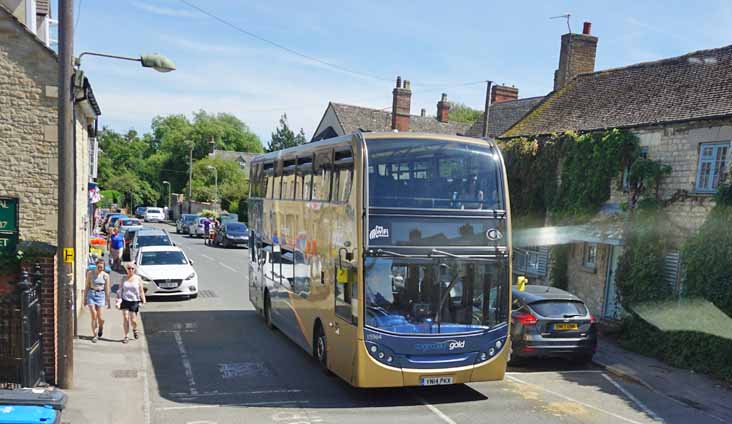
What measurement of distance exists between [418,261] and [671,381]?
6.15m

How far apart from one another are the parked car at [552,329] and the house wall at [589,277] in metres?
5.00

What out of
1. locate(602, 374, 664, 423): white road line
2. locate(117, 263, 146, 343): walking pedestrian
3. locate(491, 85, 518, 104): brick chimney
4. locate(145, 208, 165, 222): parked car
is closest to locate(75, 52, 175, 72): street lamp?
locate(117, 263, 146, 343): walking pedestrian

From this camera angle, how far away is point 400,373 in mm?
8867

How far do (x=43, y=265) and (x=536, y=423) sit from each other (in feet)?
25.2

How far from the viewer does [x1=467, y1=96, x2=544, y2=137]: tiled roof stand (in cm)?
2869

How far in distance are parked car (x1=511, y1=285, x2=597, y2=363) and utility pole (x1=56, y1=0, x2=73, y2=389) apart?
26.3ft

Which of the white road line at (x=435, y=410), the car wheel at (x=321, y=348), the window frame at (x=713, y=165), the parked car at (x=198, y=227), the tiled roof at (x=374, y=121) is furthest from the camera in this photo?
the parked car at (x=198, y=227)

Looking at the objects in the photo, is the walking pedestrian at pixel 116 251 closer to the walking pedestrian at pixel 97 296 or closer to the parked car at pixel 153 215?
the walking pedestrian at pixel 97 296

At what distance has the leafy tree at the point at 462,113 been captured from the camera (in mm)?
76294

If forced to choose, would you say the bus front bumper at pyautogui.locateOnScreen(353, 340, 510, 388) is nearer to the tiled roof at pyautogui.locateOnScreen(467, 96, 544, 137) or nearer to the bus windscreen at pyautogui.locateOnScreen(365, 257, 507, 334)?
the bus windscreen at pyautogui.locateOnScreen(365, 257, 507, 334)

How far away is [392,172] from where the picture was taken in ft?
29.5

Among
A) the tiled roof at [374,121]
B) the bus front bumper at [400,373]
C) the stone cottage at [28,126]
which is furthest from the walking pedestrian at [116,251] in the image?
the bus front bumper at [400,373]

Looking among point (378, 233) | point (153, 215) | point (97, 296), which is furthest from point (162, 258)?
point (153, 215)

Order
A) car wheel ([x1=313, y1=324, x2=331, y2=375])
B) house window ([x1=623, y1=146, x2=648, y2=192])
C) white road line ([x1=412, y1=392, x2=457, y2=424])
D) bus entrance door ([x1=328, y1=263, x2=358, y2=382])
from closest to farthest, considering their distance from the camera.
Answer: white road line ([x1=412, y1=392, x2=457, y2=424]) → bus entrance door ([x1=328, y1=263, x2=358, y2=382]) → car wheel ([x1=313, y1=324, x2=331, y2=375]) → house window ([x1=623, y1=146, x2=648, y2=192])
